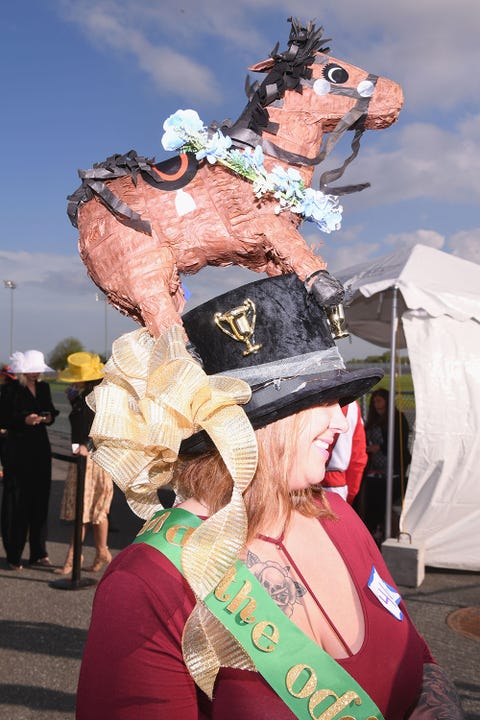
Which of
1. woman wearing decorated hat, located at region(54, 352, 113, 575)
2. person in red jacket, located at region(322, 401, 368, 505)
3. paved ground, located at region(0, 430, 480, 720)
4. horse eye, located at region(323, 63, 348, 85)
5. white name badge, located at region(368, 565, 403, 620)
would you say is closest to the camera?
white name badge, located at region(368, 565, 403, 620)

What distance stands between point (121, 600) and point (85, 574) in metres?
4.78

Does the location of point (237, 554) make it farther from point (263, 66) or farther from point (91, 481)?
point (91, 481)

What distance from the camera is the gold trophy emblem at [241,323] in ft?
4.20

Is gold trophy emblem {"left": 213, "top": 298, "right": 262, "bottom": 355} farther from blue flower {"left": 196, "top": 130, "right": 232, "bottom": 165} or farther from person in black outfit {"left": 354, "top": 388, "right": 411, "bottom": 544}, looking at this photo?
person in black outfit {"left": 354, "top": 388, "right": 411, "bottom": 544}

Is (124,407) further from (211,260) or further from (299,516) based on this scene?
(299,516)

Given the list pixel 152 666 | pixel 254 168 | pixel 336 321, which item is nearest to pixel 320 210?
pixel 254 168

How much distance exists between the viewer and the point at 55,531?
7.27 m

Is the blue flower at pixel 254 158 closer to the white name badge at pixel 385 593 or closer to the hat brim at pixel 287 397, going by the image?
the hat brim at pixel 287 397

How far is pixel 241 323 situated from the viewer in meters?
1.28

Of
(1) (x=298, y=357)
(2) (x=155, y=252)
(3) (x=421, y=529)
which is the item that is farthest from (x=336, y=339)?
(3) (x=421, y=529)

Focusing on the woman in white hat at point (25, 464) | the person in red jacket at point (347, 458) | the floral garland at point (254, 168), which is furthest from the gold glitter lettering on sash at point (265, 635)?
the woman in white hat at point (25, 464)

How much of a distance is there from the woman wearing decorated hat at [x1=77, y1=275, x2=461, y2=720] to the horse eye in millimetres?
590

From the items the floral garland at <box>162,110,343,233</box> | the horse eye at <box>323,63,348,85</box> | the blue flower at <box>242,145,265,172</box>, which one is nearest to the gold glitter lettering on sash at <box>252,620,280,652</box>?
the floral garland at <box>162,110,343,233</box>

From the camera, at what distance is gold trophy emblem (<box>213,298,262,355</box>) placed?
1281mm
